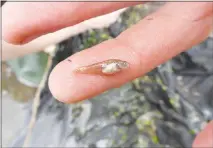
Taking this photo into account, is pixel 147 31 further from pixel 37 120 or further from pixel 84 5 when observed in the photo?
pixel 37 120

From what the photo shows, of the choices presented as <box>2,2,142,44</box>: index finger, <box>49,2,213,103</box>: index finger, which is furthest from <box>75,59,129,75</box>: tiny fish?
<box>2,2,142,44</box>: index finger

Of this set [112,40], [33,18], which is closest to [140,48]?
[112,40]

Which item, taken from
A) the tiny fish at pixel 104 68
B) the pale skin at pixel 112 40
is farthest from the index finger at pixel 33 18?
the tiny fish at pixel 104 68

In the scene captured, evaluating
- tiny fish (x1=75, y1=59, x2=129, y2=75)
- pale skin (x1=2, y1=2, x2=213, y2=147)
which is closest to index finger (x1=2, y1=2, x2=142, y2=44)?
pale skin (x1=2, y1=2, x2=213, y2=147)

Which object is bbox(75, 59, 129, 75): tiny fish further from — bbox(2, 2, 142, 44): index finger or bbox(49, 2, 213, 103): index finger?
bbox(2, 2, 142, 44): index finger

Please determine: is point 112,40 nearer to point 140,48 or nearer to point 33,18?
point 140,48

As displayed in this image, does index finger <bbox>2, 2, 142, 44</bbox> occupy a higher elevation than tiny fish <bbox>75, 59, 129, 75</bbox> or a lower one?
higher

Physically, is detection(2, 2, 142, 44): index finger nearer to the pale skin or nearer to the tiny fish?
the pale skin

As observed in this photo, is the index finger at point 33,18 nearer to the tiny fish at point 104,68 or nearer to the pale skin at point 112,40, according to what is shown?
the pale skin at point 112,40
